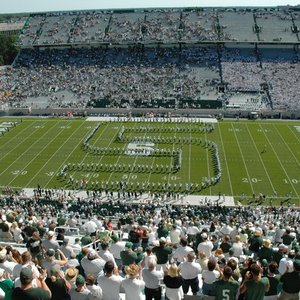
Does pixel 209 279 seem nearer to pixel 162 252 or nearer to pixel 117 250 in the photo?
pixel 162 252

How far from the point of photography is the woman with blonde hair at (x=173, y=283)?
24.8ft

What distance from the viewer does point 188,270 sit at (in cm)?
825

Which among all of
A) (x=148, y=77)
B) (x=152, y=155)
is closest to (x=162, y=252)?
(x=152, y=155)

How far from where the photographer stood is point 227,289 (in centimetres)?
690

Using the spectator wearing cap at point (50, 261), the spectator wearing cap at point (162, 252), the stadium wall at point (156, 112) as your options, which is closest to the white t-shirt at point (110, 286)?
the spectator wearing cap at point (50, 261)

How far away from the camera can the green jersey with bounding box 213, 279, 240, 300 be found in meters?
6.88

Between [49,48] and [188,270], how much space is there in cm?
6122

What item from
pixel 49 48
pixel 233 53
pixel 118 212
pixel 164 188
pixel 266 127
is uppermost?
pixel 49 48

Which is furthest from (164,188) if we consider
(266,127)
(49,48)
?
(49,48)

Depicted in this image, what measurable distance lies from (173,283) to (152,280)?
1.47 ft

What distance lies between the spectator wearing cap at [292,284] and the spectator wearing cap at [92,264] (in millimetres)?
3306

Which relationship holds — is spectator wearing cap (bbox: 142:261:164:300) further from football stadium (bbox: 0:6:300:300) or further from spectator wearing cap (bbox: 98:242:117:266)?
spectator wearing cap (bbox: 98:242:117:266)

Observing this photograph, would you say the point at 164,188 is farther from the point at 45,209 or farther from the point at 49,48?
the point at 49,48

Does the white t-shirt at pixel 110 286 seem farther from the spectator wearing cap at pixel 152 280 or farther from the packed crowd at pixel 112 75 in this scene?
the packed crowd at pixel 112 75
